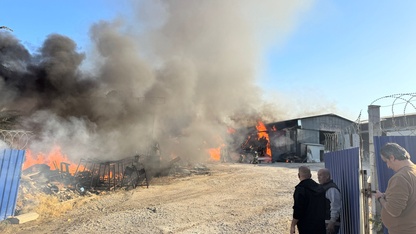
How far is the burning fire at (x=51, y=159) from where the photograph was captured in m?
12.8

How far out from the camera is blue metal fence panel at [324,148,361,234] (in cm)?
355

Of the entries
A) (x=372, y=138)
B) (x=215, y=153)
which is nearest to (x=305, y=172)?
(x=372, y=138)

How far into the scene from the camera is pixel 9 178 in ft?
23.2

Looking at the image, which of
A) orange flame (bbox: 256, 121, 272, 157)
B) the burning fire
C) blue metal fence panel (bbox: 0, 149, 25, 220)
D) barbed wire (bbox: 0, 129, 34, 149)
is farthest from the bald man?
orange flame (bbox: 256, 121, 272, 157)

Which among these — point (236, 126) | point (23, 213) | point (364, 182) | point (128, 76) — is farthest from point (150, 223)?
point (236, 126)

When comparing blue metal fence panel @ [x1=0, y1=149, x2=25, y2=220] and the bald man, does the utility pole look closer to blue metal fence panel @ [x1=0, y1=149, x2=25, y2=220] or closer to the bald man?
the bald man

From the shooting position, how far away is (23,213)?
24.3ft

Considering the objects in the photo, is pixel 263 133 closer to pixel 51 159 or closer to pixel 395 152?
pixel 51 159

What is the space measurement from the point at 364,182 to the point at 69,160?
1381 centimetres

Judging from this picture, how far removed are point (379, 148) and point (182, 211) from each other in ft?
18.2

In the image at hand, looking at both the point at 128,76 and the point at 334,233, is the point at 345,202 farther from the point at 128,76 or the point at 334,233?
the point at 128,76

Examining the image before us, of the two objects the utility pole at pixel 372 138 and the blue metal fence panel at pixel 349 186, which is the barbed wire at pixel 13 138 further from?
the utility pole at pixel 372 138

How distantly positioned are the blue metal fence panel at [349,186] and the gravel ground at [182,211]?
201 cm

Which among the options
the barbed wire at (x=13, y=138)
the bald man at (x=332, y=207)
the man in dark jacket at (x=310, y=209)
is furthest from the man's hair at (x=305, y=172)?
the barbed wire at (x=13, y=138)
